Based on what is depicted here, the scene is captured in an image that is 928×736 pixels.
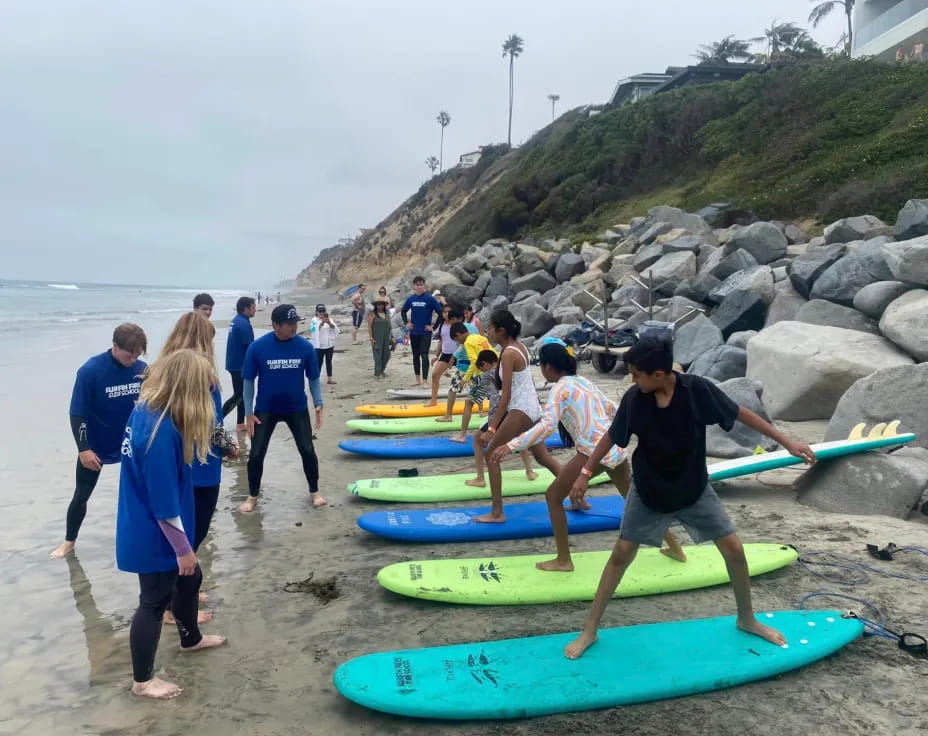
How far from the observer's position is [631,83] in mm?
48406

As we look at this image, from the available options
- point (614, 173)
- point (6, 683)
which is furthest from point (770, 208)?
point (6, 683)

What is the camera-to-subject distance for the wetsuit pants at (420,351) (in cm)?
1263

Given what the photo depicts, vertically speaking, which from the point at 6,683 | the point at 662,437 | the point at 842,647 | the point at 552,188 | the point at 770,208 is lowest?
the point at 6,683

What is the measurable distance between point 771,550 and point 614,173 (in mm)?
30828

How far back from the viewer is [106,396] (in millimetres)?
4652

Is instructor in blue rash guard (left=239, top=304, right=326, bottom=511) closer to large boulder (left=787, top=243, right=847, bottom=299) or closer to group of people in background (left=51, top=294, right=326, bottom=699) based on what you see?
group of people in background (left=51, top=294, right=326, bottom=699)

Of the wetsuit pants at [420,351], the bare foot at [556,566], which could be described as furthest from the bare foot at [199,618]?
the wetsuit pants at [420,351]

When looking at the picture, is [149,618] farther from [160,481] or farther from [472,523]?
[472,523]

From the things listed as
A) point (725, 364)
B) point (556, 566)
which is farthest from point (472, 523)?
point (725, 364)

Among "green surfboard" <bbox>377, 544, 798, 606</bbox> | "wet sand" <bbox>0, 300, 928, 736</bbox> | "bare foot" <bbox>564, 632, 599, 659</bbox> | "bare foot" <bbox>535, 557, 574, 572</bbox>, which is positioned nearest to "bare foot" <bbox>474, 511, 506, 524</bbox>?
"wet sand" <bbox>0, 300, 928, 736</bbox>

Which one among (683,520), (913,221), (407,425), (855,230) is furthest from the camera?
(855,230)

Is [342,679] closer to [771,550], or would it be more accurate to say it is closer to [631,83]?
[771,550]

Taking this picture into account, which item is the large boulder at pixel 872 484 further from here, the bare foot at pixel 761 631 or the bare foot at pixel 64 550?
the bare foot at pixel 64 550

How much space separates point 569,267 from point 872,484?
15923mm
